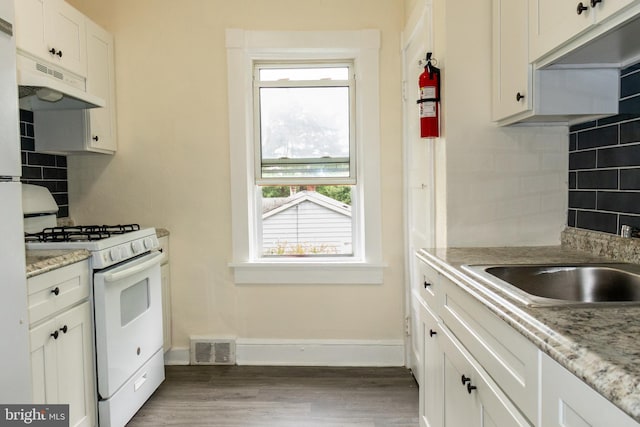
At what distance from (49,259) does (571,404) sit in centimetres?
186

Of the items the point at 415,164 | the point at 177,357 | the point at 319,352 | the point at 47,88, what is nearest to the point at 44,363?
the point at 47,88

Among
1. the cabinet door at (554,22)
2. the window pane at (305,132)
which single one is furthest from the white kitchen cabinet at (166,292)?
the cabinet door at (554,22)

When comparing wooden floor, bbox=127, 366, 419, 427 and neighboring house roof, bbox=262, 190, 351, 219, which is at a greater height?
neighboring house roof, bbox=262, 190, 351, 219

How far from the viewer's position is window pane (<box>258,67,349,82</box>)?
3.05 metres

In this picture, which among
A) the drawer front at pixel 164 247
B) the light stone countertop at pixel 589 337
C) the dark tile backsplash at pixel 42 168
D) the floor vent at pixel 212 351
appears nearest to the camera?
the light stone countertop at pixel 589 337

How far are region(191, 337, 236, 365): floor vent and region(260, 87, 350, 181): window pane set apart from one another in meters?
→ 1.17

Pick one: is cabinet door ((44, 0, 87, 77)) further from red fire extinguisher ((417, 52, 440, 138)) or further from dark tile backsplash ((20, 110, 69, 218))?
red fire extinguisher ((417, 52, 440, 138))

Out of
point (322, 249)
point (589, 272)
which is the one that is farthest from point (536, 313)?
point (322, 249)

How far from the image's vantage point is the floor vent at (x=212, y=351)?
120 inches

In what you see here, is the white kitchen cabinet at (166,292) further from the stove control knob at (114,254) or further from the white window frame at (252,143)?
the stove control knob at (114,254)

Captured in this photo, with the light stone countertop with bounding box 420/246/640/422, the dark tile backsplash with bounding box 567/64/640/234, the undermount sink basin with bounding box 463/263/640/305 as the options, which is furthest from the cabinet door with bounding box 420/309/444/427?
the dark tile backsplash with bounding box 567/64/640/234

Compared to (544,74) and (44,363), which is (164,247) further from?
(544,74)

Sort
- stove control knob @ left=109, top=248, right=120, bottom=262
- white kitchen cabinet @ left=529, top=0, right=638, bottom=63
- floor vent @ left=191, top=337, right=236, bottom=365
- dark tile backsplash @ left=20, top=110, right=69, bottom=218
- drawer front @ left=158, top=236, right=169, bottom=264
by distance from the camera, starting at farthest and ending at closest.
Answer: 1. floor vent @ left=191, top=337, right=236, bottom=365
2. drawer front @ left=158, top=236, right=169, bottom=264
3. dark tile backsplash @ left=20, top=110, right=69, bottom=218
4. stove control knob @ left=109, top=248, right=120, bottom=262
5. white kitchen cabinet @ left=529, top=0, right=638, bottom=63

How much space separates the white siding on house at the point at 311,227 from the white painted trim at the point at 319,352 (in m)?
0.62
